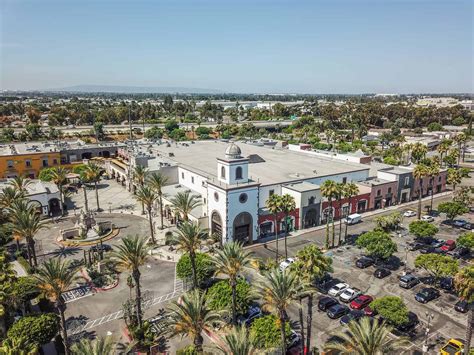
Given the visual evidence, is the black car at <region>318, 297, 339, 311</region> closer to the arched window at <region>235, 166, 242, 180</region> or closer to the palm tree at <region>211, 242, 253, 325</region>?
the palm tree at <region>211, 242, 253, 325</region>

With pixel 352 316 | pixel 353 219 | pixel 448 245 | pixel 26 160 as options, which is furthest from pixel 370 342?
pixel 26 160

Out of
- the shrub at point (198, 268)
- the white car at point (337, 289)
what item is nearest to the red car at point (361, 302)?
the white car at point (337, 289)

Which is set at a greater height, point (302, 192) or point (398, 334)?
point (302, 192)

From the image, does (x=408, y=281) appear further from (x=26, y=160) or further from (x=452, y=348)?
(x=26, y=160)

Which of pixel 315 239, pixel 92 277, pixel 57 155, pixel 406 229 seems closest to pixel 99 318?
pixel 92 277

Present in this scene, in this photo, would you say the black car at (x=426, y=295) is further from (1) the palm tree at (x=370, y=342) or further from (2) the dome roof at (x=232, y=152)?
(2) the dome roof at (x=232, y=152)

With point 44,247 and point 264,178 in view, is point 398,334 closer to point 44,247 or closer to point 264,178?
point 264,178
